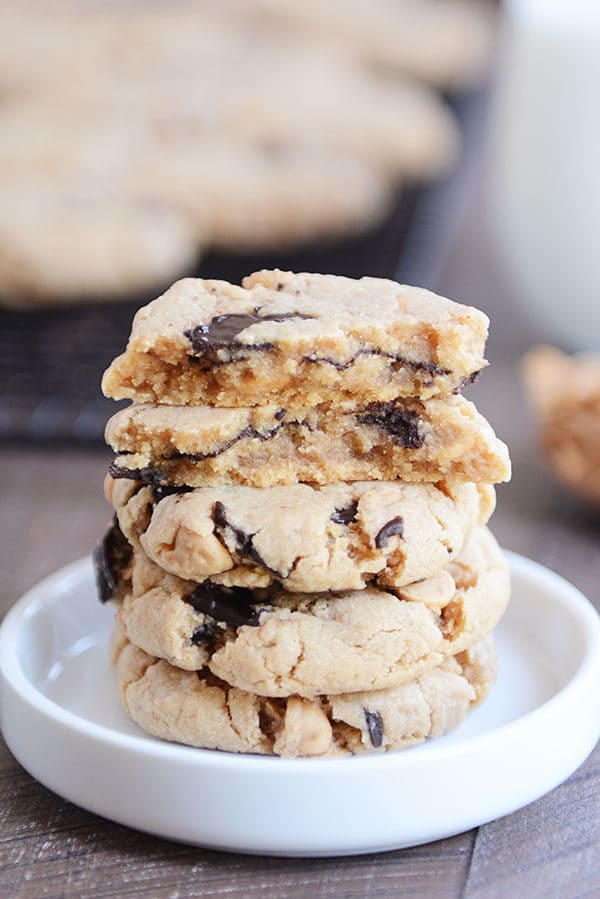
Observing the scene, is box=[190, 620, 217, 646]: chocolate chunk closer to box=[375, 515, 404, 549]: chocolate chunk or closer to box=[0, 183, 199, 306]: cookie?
box=[375, 515, 404, 549]: chocolate chunk

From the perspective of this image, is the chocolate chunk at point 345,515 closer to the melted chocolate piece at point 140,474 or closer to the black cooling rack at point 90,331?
the melted chocolate piece at point 140,474

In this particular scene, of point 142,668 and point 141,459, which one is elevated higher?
point 141,459

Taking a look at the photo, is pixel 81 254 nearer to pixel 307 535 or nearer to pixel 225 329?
pixel 225 329

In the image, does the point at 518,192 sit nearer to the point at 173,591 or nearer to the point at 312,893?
the point at 173,591

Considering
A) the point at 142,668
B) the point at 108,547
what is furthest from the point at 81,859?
the point at 108,547

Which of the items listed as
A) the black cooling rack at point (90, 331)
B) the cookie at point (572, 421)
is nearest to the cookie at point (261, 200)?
the black cooling rack at point (90, 331)

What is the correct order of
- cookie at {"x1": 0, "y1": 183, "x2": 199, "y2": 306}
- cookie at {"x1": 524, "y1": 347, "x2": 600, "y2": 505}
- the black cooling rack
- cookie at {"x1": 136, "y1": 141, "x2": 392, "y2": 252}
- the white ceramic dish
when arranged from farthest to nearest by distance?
cookie at {"x1": 136, "y1": 141, "x2": 392, "y2": 252} → cookie at {"x1": 0, "y1": 183, "x2": 199, "y2": 306} → the black cooling rack → cookie at {"x1": 524, "y1": 347, "x2": 600, "y2": 505} → the white ceramic dish

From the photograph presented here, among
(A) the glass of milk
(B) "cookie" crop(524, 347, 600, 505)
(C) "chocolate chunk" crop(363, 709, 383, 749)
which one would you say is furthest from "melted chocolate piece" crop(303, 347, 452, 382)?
(A) the glass of milk
